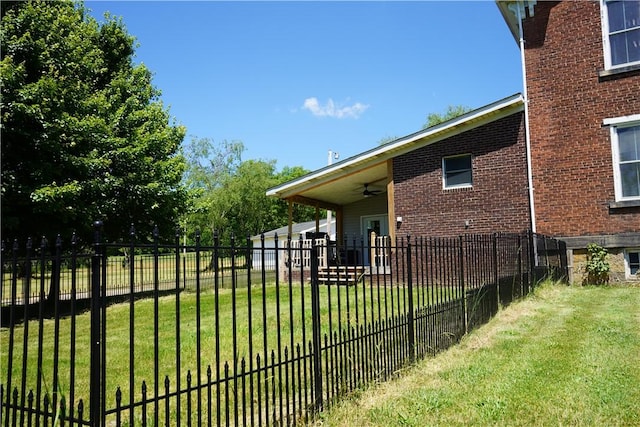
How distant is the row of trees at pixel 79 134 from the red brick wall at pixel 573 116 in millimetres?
12621

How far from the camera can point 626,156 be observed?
527 inches

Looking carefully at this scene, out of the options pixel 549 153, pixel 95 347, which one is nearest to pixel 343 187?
pixel 549 153

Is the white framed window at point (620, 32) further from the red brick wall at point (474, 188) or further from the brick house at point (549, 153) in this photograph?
the red brick wall at point (474, 188)

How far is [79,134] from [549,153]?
44.9 ft

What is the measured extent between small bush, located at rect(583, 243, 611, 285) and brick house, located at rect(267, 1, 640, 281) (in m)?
0.19

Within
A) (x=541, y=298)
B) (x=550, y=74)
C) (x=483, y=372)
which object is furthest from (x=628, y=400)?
(x=550, y=74)

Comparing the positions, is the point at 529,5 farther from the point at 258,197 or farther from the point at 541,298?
the point at 258,197

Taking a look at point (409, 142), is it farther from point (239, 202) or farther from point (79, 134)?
point (239, 202)

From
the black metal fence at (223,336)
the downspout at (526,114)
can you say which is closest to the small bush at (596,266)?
the black metal fence at (223,336)

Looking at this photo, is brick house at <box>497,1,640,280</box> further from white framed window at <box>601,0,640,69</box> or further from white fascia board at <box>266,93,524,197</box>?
white fascia board at <box>266,93,524,197</box>

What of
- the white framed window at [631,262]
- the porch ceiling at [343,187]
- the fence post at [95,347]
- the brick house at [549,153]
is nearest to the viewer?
the fence post at [95,347]

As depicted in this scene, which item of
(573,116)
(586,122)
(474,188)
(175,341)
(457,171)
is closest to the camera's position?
(175,341)

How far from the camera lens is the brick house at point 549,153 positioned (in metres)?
13.4

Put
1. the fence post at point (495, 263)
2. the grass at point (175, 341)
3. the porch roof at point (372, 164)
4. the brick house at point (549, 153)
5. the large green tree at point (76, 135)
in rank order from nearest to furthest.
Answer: the grass at point (175, 341)
the fence post at point (495, 263)
the large green tree at point (76, 135)
the brick house at point (549, 153)
the porch roof at point (372, 164)
